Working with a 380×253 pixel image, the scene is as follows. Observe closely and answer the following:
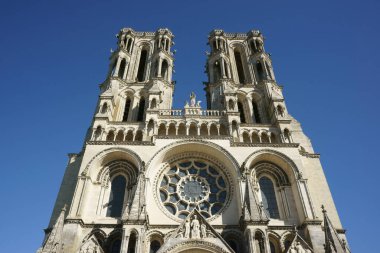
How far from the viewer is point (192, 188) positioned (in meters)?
21.1

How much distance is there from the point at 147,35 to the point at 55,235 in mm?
22691

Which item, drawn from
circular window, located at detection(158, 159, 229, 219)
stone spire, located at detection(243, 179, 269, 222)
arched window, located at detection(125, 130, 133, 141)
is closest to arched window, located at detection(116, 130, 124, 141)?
arched window, located at detection(125, 130, 133, 141)

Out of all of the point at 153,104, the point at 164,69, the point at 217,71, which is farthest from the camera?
the point at 217,71

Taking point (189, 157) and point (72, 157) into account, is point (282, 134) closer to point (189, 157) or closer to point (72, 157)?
point (189, 157)

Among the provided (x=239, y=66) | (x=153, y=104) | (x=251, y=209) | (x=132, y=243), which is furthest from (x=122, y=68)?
(x=251, y=209)

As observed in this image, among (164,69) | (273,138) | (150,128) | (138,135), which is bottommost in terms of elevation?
(273,138)

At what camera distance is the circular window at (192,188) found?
65.9 feet

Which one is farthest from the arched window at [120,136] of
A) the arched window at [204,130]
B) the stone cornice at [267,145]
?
the stone cornice at [267,145]

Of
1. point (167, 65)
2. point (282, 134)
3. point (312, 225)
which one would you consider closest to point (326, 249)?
point (312, 225)

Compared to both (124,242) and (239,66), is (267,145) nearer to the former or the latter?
(124,242)

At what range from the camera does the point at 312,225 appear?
58.9ft

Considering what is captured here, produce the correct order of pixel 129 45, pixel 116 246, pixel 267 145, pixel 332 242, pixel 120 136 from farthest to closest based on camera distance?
pixel 129 45 → pixel 120 136 → pixel 267 145 → pixel 116 246 → pixel 332 242

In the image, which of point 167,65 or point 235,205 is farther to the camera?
point 167,65

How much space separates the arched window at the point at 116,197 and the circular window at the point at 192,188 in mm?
2361
